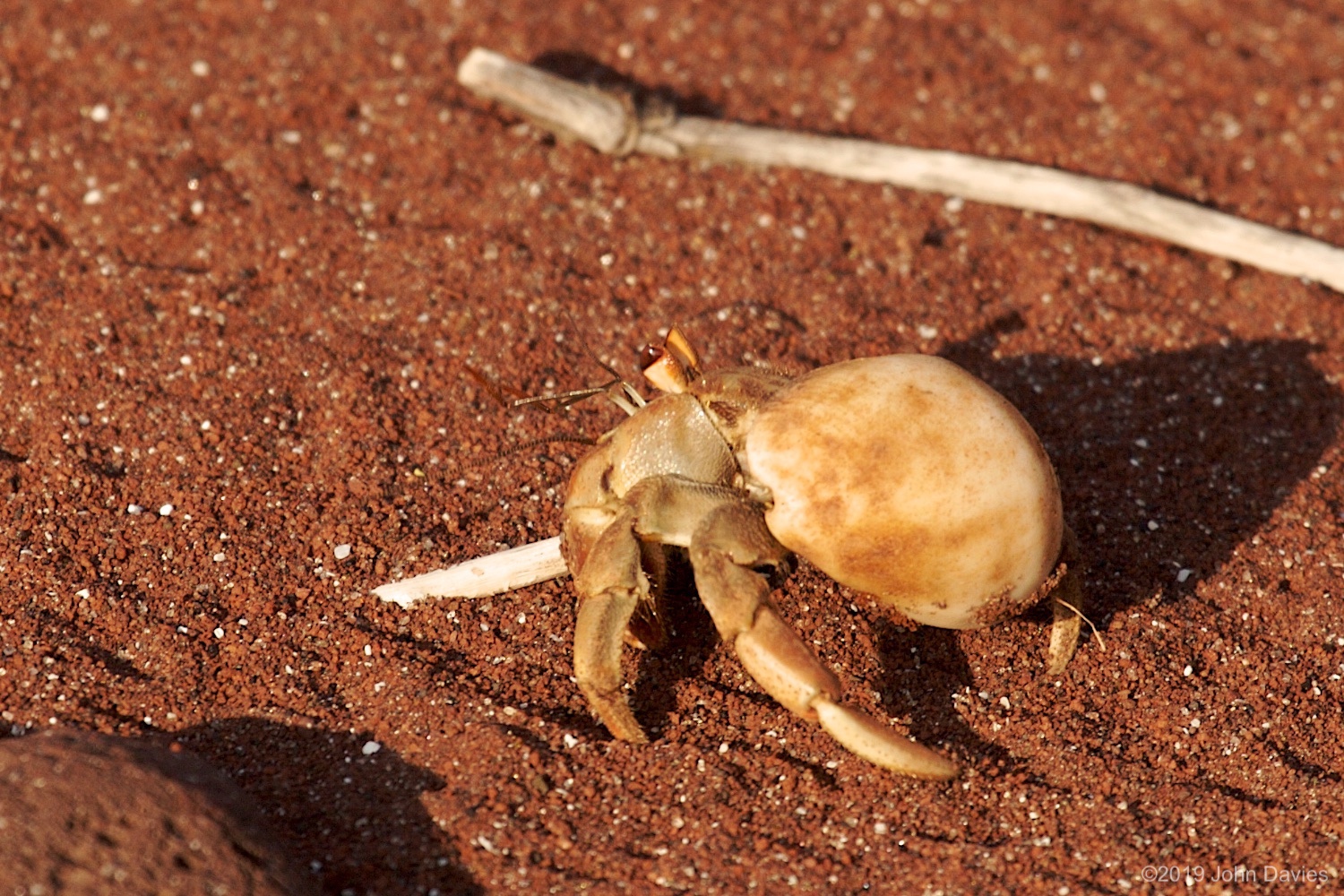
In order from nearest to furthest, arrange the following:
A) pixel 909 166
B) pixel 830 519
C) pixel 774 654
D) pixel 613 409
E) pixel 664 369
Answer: pixel 774 654 → pixel 830 519 → pixel 664 369 → pixel 613 409 → pixel 909 166

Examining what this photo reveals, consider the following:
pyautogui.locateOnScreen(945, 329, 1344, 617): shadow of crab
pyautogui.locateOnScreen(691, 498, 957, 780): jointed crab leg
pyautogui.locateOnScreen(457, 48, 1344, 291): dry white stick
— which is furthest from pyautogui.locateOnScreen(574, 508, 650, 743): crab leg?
pyautogui.locateOnScreen(457, 48, 1344, 291): dry white stick

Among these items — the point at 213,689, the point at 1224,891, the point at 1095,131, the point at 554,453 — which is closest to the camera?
the point at 1224,891

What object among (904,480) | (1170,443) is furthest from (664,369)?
(1170,443)

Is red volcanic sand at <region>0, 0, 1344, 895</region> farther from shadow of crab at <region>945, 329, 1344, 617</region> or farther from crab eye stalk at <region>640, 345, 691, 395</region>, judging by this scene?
crab eye stalk at <region>640, 345, 691, 395</region>

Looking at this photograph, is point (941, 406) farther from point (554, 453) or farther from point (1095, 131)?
point (1095, 131)

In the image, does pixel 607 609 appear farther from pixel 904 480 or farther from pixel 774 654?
pixel 904 480

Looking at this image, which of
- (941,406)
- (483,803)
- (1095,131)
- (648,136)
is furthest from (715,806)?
(1095,131)
